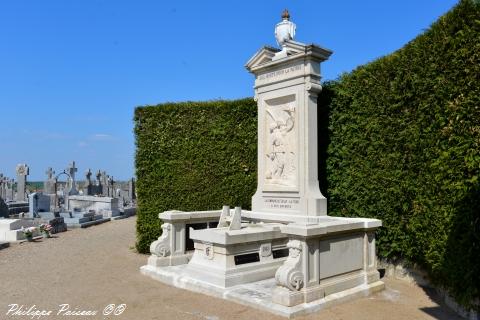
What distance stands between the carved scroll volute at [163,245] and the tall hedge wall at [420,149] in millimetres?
3064

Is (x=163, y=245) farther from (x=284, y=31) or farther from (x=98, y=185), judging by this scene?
(x=98, y=185)

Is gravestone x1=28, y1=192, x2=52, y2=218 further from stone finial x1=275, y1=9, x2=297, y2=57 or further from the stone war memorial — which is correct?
stone finial x1=275, y1=9, x2=297, y2=57

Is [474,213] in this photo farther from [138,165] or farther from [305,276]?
[138,165]

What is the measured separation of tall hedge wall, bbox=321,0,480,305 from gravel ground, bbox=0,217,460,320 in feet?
2.11

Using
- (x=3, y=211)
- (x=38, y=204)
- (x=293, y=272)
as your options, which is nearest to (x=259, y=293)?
(x=293, y=272)

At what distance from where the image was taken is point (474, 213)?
4676 mm

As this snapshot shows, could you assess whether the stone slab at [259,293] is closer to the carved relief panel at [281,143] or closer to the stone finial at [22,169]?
the carved relief panel at [281,143]

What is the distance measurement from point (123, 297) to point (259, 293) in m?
1.90

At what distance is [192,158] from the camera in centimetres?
927

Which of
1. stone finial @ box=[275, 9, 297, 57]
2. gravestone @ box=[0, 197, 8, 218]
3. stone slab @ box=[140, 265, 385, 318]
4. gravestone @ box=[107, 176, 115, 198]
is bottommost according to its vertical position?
stone slab @ box=[140, 265, 385, 318]

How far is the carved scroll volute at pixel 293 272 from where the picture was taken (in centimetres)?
495

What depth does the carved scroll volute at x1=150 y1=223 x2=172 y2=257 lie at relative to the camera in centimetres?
Answer: 707

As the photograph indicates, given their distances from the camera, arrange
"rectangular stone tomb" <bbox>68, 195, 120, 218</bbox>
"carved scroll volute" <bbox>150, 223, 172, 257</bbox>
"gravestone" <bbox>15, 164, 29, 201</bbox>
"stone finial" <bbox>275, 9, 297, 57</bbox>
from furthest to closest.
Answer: "gravestone" <bbox>15, 164, 29, 201</bbox>
"rectangular stone tomb" <bbox>68, 195, 120, 218</bbox>
"stone finial" <bbox>275, 9, 297, 57</bbox>
"carved scroll volute" <bbox>150, 223, 172, 257</bbox>

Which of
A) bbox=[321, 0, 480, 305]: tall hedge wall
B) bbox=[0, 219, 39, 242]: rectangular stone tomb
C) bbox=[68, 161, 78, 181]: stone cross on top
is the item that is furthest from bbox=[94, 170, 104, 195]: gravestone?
bbox=[321, 0, 480, 305]: tall hedge wall
